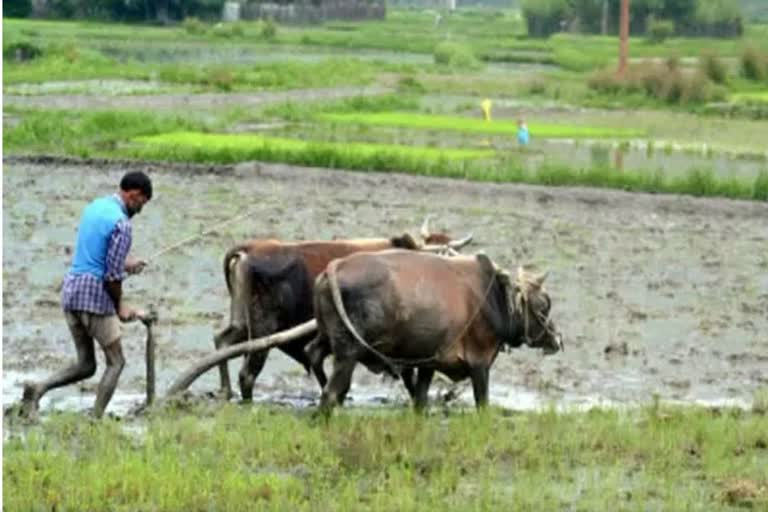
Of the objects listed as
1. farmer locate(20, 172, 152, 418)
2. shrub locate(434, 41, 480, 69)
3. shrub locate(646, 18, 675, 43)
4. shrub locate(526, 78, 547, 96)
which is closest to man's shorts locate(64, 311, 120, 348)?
farmer locate(20, 172, 152, 418)

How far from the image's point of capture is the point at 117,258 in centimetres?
952

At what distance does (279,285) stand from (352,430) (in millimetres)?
1638

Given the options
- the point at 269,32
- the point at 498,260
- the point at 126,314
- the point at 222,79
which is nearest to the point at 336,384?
the point at 126,314

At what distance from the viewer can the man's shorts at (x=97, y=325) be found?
9648 mm

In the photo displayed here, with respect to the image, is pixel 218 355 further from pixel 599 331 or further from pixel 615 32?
pixel 615 32

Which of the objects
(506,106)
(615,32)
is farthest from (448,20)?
(506,106)

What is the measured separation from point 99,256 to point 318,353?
1.47 meters

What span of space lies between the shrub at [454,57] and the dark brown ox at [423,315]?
140 ft

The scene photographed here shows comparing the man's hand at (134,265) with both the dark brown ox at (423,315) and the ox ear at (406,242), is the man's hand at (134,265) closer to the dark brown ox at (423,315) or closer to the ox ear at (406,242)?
the dark brown ox at (423,315)

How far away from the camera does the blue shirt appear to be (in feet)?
31.1

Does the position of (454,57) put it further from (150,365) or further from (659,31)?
(150,365)

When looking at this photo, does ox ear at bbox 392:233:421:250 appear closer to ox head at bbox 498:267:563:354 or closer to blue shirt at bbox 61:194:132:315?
ox head at bbox 498:267:563:354

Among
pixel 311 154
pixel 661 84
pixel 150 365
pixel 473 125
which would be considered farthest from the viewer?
pixel 661 84

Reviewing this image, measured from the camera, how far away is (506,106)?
126 feet
